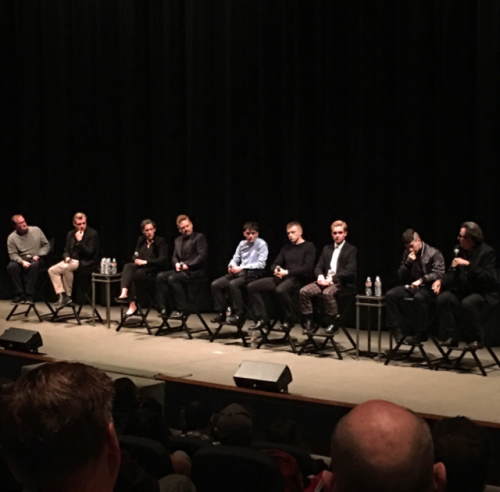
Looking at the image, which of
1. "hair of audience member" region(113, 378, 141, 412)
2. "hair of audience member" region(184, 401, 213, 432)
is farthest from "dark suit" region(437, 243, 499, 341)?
"hair of audience member" region(113, 378, 141, 412)

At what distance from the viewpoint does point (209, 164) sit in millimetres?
9359

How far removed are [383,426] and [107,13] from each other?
373 inches

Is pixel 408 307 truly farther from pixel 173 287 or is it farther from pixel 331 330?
pixel 173 287

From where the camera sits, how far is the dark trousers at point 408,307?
259 inches

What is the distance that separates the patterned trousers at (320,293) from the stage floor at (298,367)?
0.41 meters

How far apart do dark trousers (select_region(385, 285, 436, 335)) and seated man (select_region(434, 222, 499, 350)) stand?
0.53 ft

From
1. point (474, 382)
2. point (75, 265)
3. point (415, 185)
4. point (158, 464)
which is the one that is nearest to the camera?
point (158, 464)

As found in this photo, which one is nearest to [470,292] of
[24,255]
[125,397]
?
[125,397]

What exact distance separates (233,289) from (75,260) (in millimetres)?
2294

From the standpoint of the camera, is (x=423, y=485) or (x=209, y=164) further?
(x=209, y=164)

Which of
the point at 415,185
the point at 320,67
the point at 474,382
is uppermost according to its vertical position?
the point at 320,67

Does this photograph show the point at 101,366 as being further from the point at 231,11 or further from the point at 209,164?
the point at 231,11

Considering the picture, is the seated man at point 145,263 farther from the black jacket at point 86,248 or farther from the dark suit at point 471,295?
the dark suit at point 471,295

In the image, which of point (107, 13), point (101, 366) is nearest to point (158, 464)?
point (101, 366)
